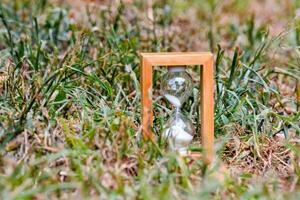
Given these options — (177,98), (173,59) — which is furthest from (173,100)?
(173,59)

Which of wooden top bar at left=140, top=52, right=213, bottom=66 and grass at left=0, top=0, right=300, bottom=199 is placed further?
wooden top bar at left=140, top=52, right=213, bottom=66

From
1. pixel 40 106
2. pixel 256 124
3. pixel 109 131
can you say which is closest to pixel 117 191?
pixel 109 131

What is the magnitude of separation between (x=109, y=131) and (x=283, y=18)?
2.17 metres

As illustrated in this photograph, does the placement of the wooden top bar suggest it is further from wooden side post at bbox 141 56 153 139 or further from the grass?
the grass

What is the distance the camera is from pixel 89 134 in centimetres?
210

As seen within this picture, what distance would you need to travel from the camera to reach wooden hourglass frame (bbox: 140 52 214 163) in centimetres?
215

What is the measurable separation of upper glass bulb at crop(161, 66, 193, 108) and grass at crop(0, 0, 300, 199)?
3.9 inches

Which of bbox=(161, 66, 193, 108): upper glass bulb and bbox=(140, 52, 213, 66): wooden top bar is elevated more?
bbox=(140, 52, 213, 66): wooden top bar

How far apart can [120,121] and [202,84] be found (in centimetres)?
26

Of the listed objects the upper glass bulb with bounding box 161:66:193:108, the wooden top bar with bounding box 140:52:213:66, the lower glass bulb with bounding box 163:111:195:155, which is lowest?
the lower glass bulb with bounding box 163:111:195:155

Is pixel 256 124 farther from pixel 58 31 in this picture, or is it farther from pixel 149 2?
pixel 149 2

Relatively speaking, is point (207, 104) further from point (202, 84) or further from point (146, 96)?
point (146, 96)

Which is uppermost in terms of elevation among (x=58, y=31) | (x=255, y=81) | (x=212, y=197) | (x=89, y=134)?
(x=58, y=31)

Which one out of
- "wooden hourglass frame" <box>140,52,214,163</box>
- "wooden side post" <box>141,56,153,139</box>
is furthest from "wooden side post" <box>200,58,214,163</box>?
"wooden side post" <box>141,56,153,139</box>
